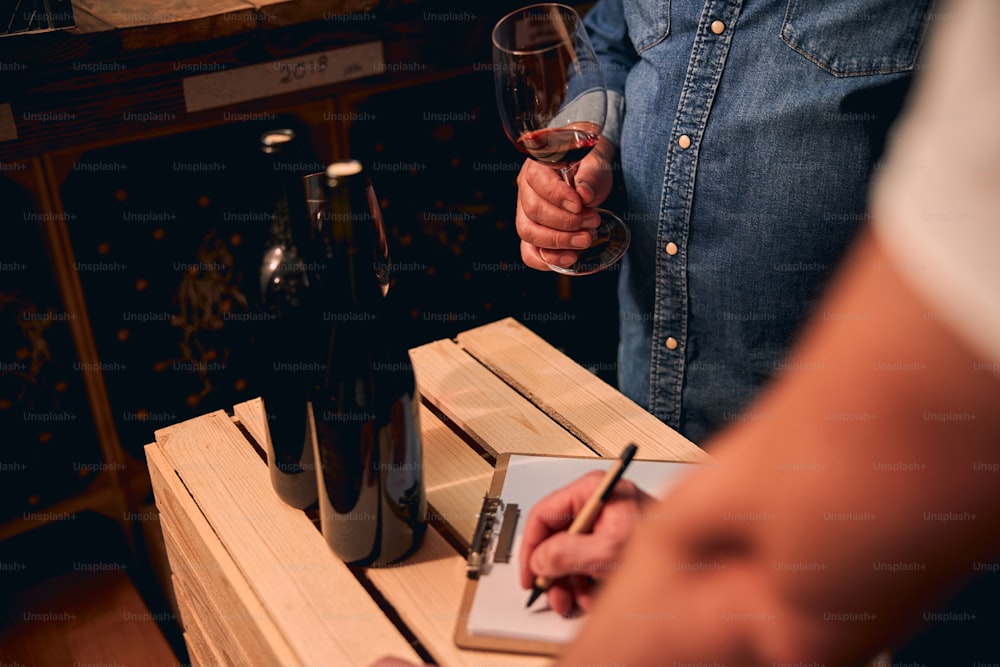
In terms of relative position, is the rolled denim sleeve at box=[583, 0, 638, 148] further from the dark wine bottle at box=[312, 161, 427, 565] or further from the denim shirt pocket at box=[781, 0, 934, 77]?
the dark wine bottle at box=[312, 161, 427, 565]

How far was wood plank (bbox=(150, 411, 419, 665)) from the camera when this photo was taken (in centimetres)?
84

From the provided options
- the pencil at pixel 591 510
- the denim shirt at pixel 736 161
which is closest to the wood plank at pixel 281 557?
the pencil at pixel 591 510

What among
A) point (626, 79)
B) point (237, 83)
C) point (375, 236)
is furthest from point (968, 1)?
point (237, 83)

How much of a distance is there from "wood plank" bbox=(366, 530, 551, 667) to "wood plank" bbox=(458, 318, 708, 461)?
0.28m

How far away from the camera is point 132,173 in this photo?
1.93 metres

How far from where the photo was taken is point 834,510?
0.41 meters

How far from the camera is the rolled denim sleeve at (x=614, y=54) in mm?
1521

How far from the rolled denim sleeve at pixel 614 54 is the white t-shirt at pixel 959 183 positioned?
1.19 metres

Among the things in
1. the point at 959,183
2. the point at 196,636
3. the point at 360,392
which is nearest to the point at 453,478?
the point at 360,392

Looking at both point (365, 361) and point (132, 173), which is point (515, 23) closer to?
point (365, 361)

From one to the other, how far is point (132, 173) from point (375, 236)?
3.89ft

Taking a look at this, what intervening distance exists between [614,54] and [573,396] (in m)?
0.70

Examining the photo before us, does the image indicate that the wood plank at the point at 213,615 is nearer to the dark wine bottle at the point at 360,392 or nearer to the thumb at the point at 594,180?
the dark wine bottle at the point at 360,392

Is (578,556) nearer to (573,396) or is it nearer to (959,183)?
(573,396)
